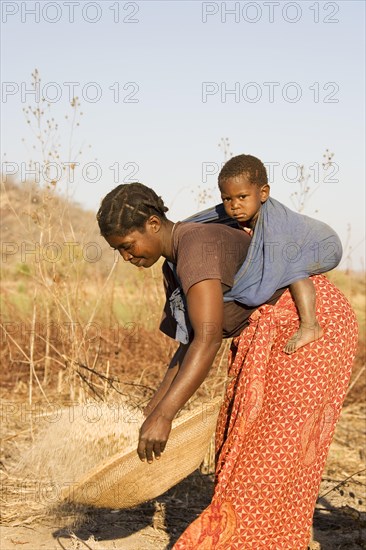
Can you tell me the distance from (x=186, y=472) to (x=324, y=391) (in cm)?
55

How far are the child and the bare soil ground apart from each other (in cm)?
154

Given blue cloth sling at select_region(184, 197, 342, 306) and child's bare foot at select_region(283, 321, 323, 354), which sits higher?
blue cloth sling at select_region(184, 197, 342, 306)

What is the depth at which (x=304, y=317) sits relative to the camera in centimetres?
235

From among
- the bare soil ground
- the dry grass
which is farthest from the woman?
the dry grass

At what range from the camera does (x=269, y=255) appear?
2.38 m

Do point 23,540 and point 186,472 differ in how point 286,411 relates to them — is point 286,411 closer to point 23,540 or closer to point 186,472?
point 186,472

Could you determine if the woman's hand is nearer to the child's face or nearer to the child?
the child

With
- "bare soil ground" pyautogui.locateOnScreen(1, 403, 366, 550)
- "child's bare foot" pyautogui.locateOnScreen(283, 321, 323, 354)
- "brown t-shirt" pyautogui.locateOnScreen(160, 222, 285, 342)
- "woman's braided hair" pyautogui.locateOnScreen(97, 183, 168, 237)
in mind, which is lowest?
"bare soil ground" pyautogui.locateOnScreen(1, 403, 366, 550)

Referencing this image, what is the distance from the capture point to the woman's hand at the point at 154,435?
2189 mm

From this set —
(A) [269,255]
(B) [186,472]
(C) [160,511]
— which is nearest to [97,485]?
(B) [186,472]

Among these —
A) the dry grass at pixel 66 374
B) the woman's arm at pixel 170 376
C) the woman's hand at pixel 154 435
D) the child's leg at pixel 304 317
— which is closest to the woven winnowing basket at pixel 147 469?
the woman's hand at pixel 154 435

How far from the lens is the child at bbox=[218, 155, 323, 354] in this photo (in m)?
2.39

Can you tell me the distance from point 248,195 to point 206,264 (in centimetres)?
55

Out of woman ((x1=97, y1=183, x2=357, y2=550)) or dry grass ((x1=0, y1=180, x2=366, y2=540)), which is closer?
woman ((x1=97, y1=183, x2=357, y2=550))
